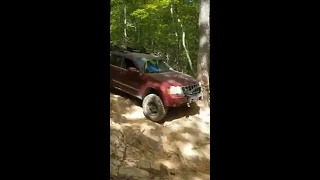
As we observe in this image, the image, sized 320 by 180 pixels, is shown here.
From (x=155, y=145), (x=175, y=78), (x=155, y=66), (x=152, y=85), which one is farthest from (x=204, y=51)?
(x=155, y=145)

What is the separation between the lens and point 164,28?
9.01ft

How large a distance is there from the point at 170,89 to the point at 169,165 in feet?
2.41

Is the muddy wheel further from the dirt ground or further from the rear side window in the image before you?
the rear side window

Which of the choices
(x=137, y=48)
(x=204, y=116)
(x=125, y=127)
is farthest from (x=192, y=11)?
(x=125, y=127)

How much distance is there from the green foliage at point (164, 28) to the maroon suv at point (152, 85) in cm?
13

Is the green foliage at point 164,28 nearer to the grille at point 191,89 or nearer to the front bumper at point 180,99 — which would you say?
the grille at point 191,89

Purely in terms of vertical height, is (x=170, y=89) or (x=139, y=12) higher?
(x=139, y=12)

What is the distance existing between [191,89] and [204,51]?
1.30ft

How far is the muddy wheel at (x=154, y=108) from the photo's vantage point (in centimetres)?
267

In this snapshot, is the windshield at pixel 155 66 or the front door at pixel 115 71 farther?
the windshield at pixel 155 66

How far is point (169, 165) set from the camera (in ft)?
8.55

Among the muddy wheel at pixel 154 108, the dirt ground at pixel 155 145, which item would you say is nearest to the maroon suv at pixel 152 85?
the muddy wheel at pixel 154 108

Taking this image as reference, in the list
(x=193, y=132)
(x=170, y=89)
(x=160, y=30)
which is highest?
(x=160, y=30)
